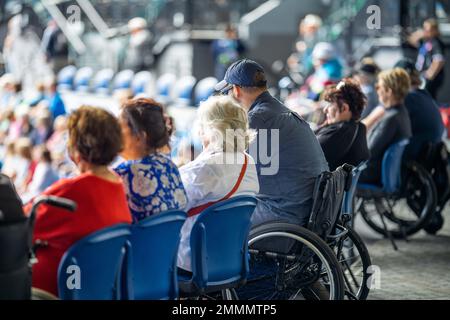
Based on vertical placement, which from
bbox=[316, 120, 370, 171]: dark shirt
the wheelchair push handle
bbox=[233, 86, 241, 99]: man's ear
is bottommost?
bbox=[316, 120, 370, 171]: dark shirt

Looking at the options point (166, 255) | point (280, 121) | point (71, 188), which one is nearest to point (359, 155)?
point (280, 121)

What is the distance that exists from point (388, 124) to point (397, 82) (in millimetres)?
393

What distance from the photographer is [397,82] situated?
29.3 ft

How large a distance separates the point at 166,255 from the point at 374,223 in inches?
190

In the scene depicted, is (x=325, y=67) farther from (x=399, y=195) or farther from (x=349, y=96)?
(x=349, y=96)

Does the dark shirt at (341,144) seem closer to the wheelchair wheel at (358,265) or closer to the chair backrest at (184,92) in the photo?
the wheelchair wheel at (358,265)

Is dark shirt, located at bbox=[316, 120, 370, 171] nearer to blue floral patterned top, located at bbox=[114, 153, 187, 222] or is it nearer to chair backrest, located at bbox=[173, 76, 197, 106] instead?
blue floral patterned top, located at bbox=[114, 153, 187, 222]

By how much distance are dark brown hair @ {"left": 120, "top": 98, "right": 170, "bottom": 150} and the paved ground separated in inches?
97.9

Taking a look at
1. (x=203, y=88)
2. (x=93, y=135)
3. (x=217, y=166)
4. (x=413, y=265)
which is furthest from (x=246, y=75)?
(x=203, y=88)

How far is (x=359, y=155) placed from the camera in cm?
733

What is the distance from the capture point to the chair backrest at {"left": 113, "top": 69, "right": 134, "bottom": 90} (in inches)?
857

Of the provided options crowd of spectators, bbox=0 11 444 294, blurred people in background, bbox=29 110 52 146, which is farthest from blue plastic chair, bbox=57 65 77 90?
crowd of spectators, bbox=0 11 444 294
